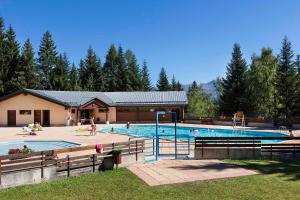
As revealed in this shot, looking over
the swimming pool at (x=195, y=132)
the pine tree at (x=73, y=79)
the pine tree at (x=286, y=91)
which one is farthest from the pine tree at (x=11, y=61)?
the pine tree at (x=286, y=91)

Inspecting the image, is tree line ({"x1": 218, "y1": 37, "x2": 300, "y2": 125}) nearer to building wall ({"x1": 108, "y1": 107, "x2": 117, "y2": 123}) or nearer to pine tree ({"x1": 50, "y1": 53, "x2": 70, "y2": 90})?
building wall ({"x1": 108, "y1": 107, "x2": 117, "y2": 123})

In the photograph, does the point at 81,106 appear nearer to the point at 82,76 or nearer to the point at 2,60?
the point at 2,60

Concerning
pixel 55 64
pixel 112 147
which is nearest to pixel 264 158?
pixel 112 147

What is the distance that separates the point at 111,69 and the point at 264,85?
33531mm

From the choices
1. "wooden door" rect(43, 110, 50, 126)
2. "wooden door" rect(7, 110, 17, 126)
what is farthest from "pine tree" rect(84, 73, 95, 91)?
"wooden door" rect(7, 110, 17, 126)

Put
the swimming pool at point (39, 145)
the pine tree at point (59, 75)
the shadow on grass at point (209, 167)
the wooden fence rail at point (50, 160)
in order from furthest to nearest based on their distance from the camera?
the pine tree at point (59, 75), the swimming pool at point (39, 145), the shadow on grass at point (209, 167), the wooden fence rail at point (50, 160)

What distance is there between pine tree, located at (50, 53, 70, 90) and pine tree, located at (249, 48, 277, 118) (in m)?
33.3

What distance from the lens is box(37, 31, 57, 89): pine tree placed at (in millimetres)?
59969

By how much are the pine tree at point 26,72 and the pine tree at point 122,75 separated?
16.6 m

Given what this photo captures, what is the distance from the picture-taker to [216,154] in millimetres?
16188

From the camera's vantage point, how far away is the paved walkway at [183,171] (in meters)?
11.7

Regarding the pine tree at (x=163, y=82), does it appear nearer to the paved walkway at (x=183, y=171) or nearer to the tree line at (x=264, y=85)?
the tree line at (x=264, y=85)

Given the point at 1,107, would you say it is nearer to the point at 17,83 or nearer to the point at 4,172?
the point at 17,83

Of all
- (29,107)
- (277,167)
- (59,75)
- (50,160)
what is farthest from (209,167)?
(59,75)
